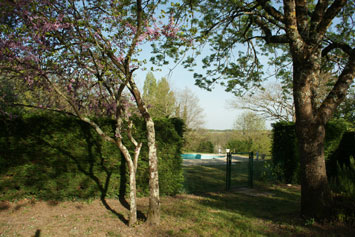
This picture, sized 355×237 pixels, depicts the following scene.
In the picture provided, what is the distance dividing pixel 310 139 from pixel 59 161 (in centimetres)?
661

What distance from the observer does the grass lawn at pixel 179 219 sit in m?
5.08

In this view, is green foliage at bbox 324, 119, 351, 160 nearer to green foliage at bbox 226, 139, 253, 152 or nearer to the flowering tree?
the flowering tree

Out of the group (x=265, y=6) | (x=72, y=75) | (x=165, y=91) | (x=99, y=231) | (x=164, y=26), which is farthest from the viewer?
(x=165, y=91)

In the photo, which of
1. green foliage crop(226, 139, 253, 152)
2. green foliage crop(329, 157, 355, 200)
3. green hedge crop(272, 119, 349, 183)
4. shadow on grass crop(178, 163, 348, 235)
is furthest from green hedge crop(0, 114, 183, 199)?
green foliage crop(226, 139, 253, 152)

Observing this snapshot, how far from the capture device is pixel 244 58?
9695 mm

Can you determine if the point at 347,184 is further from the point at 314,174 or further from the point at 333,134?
the point at 333,134

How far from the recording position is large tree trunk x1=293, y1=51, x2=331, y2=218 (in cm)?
563

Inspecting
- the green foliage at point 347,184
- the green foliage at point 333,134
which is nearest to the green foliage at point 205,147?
the green foliage at point 333,134

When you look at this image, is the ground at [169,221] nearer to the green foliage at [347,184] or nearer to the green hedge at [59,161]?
the green hedge at [59,161]

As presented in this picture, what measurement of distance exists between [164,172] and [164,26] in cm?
461

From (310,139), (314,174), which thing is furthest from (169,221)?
(310,139)

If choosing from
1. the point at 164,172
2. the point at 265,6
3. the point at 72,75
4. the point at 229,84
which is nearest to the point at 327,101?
the point at 265,6

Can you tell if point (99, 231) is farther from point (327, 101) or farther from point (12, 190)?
point (327, 101)

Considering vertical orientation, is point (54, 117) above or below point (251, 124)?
below
